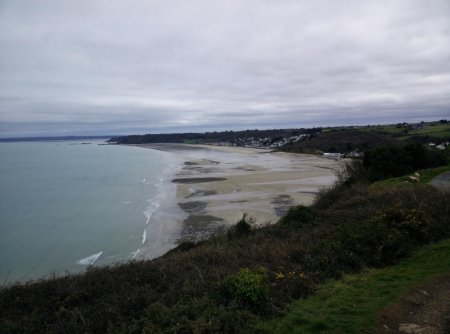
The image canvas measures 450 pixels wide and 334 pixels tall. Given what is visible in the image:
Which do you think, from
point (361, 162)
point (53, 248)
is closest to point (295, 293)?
point (53, 248)

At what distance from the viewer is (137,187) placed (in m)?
41.4

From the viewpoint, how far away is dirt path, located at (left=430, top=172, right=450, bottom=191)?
1686 cm

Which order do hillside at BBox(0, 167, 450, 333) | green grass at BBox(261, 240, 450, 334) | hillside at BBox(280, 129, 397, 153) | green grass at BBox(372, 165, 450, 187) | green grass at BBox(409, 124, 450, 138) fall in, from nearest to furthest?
green grass at BBox(261, 240, 450, 334)
hillside at BBox(0, 167, 450, 333)
green grass at BBox(372, 165, 450, 187)
green grass at BBox(409, 124, 450, 138)
hillside at BBox(280, 129, 397, 153)

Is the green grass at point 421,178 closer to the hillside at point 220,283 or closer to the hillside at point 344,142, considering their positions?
the hillside at point 220,283

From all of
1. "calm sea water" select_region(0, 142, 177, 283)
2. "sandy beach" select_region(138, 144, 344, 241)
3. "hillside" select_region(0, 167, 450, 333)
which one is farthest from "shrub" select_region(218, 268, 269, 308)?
"sandy beach" select_region(138, 144, 344, 241)

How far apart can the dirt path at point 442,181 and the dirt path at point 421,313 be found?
11.4 metres

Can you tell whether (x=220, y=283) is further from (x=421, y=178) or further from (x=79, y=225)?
(x=79, y=225)

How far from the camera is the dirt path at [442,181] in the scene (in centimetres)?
1686

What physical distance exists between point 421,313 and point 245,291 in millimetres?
2865

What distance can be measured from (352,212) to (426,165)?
15.5 m

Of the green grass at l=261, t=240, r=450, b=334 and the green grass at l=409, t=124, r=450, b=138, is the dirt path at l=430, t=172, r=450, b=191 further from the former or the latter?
the green grass at l=409, t=124, r=450, b=138

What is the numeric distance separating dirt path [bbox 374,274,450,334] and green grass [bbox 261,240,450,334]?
0.16 m

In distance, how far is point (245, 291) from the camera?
6746 mm

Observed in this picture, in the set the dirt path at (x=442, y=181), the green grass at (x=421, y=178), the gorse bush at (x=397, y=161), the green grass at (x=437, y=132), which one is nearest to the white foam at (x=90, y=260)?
the green grass at (x=421, y=178)
